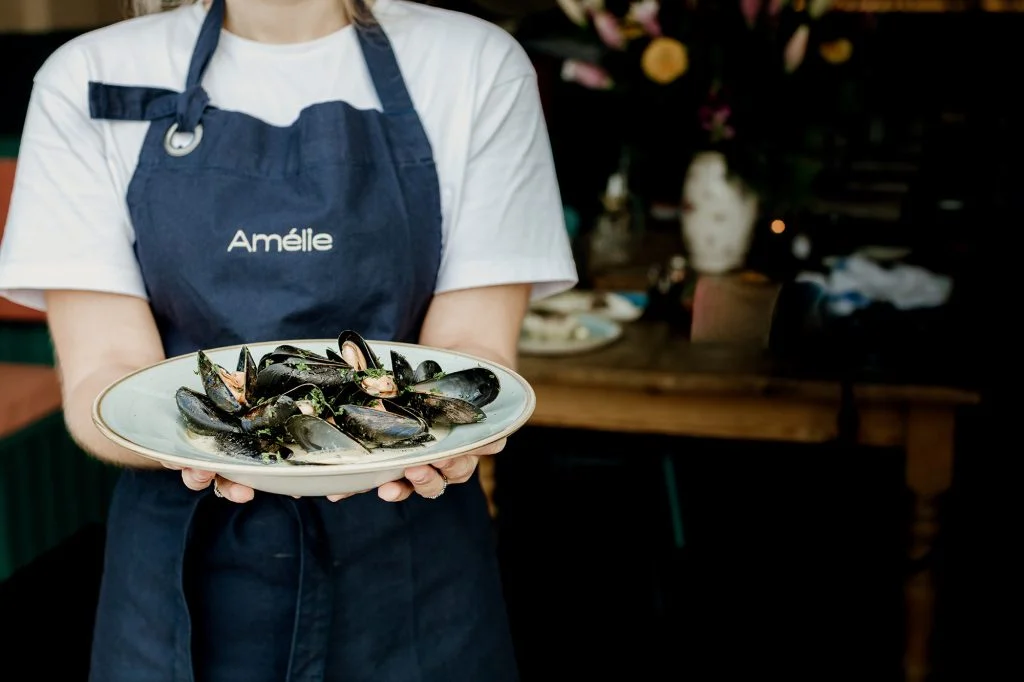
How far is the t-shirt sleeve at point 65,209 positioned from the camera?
1123 millimetres

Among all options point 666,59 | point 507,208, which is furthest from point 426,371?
point 666,59

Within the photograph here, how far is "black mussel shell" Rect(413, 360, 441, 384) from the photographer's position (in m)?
1.01

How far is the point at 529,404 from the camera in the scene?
91 cm

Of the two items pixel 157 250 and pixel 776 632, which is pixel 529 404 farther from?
pixel 776 632

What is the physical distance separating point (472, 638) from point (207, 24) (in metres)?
0.77

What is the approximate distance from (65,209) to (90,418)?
0.23 metres

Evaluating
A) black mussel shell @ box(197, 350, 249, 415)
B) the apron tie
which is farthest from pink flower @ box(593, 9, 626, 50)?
black mussel shell @ box(197, 350, 249, 415)

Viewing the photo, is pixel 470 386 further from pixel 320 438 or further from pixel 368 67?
pixel 368 67

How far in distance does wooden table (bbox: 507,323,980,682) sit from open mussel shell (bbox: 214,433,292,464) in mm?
1237

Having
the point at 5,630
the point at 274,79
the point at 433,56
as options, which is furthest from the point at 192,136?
the point at 5,630

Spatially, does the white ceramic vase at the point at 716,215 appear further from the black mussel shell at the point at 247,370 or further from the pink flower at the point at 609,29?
the black mussel shell at the point at 247,370

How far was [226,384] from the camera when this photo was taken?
3.17 ft

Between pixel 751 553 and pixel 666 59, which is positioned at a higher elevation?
pixel 666 59

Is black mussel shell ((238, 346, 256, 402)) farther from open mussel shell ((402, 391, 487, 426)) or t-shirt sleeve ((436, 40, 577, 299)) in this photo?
t-shirt sleeve ((436, 40, 577, 299))
